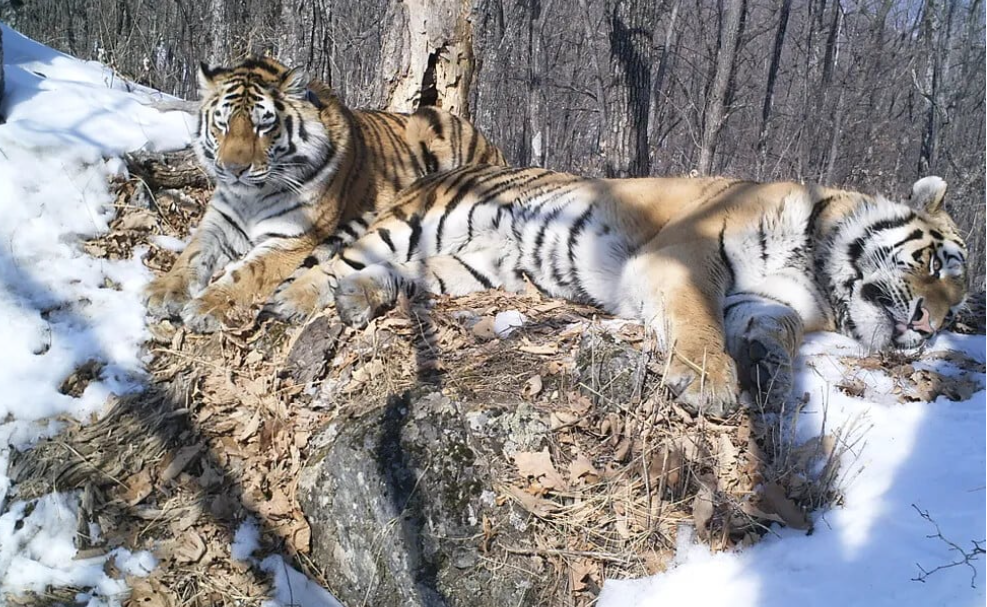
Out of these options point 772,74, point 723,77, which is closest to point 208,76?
point 723,77

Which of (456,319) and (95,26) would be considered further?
(95,26)

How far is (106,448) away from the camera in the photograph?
9.57ft

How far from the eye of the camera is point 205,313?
11.2 feet

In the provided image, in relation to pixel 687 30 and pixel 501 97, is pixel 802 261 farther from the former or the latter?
pixel 687 30

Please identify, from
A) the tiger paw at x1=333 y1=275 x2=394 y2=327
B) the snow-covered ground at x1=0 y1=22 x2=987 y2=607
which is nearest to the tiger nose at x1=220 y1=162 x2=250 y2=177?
the snow-covered ground at x1=0 y1=22 x2=987 y2=607

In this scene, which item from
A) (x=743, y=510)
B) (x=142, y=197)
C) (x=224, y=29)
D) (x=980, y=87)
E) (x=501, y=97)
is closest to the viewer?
(x=743, y=510)

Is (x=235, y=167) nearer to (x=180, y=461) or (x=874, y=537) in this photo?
(x=180, y=461)

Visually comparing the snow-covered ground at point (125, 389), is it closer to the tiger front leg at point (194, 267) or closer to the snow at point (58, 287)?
the snow at point (58, 287)

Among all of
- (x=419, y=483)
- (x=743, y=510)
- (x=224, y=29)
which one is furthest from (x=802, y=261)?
(x=224, y=29)

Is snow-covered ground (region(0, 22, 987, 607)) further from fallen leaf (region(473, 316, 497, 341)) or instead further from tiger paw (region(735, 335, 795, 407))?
fallen leaf (region(473, 316, 497, 341))

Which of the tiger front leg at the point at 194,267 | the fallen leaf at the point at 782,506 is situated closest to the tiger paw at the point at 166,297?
the tiger front leg at the point at 194,267

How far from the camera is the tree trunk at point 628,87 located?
6738mm

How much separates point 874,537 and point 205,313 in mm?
2928

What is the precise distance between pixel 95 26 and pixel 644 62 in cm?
807
